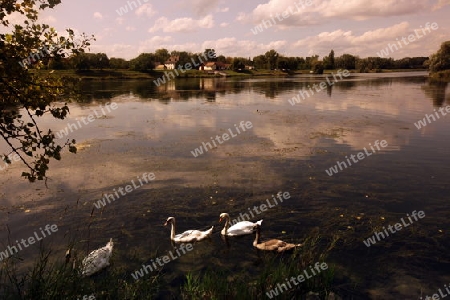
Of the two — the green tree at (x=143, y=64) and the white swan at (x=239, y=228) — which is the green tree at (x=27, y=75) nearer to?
the white swan at (x=239, y=228)

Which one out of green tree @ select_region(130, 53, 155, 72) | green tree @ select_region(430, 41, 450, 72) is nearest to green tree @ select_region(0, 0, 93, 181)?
green tree @ select_region(430, 41, 450, 72)

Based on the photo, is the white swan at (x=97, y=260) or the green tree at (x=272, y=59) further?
the green tree at (x=272, y=59)

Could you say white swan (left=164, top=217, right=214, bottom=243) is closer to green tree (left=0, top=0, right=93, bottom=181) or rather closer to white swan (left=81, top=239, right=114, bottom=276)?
white swan (left=81, top=239, right=114, bottom=276)

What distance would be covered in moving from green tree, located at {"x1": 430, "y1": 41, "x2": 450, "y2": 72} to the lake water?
296 feet

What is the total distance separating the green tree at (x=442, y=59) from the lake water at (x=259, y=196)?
90200 mm

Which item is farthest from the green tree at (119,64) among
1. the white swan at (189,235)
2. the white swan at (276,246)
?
the white swan at (276,246)

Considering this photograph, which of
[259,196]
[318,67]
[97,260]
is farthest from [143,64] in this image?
[97,260]

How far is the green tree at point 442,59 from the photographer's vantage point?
10288 cm

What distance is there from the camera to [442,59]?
10412 centimetres

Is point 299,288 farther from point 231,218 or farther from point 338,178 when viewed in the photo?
point 338,178

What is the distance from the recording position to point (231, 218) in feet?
46.8

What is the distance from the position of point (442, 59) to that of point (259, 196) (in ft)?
377

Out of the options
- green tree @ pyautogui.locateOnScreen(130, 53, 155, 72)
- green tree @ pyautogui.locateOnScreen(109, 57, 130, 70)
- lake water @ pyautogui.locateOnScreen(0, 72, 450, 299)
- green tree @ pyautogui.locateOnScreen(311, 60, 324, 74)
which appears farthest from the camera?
green tree @ pyautogui.locateOnScreen(311, 60, 324, 74)

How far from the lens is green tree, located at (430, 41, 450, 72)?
338ft
